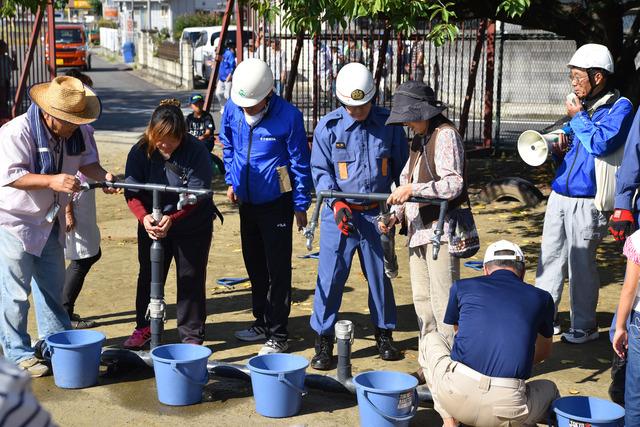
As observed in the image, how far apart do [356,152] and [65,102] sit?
1919 millimetres

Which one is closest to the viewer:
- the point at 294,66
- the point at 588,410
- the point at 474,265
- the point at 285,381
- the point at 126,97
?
the point at 588,410

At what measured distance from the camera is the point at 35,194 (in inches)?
240

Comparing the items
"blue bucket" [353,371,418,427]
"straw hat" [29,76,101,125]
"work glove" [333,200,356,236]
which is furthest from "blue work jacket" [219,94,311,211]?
"blue bucket" [353,371,418,427]

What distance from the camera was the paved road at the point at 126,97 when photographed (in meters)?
21.3

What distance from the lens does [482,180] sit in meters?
13.4

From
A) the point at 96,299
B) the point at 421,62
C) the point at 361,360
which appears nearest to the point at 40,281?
the point at 96,299

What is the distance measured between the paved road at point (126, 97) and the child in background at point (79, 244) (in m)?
12.7

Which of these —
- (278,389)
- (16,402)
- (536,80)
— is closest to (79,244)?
(278,389)

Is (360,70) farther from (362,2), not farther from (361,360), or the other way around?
(361,360)

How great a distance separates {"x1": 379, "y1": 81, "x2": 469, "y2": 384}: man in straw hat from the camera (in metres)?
5.74

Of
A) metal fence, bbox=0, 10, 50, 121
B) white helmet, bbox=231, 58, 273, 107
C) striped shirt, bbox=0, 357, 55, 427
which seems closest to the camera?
striped shirt, bbox=0, 357, 55, 427

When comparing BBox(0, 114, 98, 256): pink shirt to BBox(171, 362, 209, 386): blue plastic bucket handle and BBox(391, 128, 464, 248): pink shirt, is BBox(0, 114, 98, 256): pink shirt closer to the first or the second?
BBox(171, 362, 209, 386): blue plastic bucket handle

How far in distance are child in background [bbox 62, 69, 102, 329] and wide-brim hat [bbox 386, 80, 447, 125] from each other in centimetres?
262

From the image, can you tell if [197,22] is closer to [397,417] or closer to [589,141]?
[589,141]
